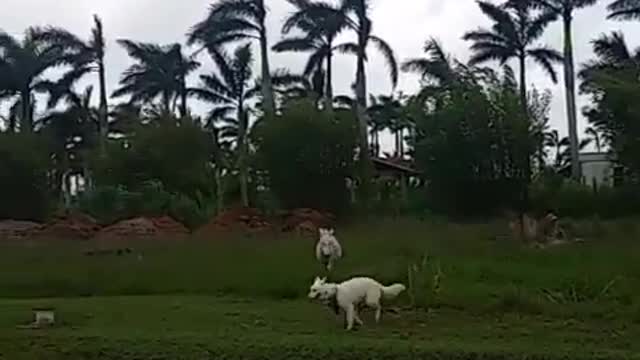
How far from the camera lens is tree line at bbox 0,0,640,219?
1603 inches

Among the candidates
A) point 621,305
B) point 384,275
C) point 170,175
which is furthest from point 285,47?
point 621,305

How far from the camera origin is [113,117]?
211 feet

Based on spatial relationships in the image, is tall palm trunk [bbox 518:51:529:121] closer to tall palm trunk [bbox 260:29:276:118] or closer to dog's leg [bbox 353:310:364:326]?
tall palm trunk [bbox 260:29:276:118]

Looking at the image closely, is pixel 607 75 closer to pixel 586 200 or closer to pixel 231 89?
pixel 586 200

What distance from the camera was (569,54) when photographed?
2008 inches

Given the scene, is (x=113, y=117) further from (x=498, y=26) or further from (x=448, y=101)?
(x=448, y=101)

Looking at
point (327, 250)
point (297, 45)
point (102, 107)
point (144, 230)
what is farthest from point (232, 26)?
point (327, 250)

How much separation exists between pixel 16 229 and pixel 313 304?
69.4 ft

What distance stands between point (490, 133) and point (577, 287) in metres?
22.9

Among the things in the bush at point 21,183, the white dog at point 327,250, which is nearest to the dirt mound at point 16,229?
the bush at point 21,183

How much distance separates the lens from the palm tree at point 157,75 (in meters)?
60.3

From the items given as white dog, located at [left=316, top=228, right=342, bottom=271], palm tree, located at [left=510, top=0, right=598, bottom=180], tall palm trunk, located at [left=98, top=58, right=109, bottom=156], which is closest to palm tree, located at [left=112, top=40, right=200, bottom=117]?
tall palm trunk, located at [left=98, top=58, right=109, bottom=156]

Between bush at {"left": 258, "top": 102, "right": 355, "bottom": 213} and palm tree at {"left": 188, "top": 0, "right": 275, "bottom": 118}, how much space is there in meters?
6.26

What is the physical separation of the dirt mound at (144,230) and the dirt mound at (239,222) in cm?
79
